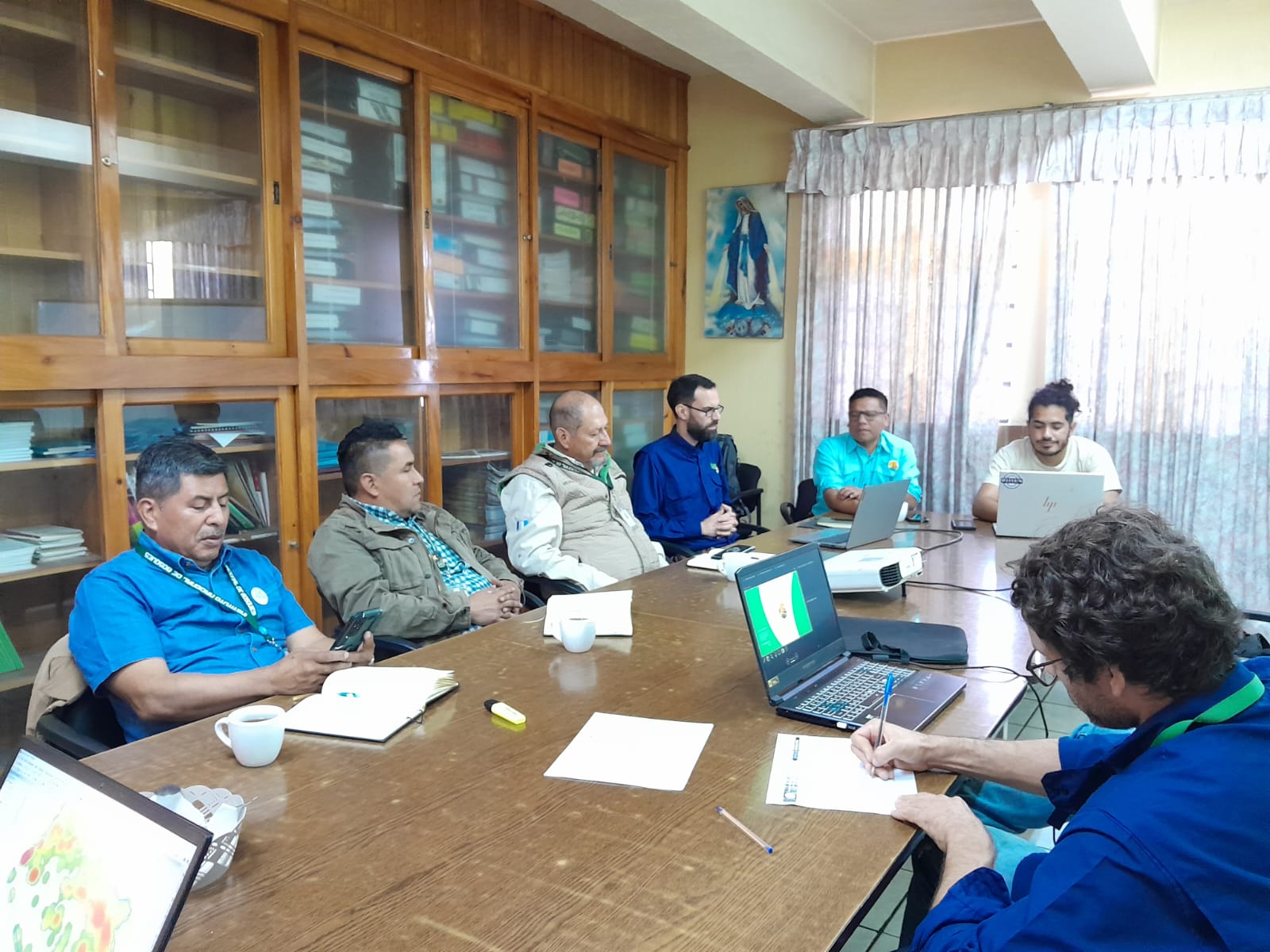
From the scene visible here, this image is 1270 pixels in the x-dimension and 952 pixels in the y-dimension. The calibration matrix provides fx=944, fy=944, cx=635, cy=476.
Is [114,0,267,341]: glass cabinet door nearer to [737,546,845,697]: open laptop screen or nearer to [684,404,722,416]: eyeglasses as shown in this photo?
[684,404,722,416]: eyeglasses

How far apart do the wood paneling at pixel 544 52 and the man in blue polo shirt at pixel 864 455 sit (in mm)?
2057

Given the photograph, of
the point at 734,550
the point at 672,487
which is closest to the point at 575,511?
the point at 734,550

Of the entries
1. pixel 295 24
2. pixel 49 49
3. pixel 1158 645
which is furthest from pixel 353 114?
pixel 1158 645

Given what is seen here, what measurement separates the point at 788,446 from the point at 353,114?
2.99m

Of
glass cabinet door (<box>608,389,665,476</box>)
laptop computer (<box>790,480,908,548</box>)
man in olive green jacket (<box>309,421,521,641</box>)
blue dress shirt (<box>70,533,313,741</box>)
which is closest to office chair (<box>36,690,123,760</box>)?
blue dress shirt (<box>70,533,313,741</box>)

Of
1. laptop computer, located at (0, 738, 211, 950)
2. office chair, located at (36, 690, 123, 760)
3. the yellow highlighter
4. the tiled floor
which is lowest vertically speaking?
the tiled floor

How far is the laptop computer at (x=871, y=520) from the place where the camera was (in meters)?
3.09

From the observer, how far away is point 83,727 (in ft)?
6.15

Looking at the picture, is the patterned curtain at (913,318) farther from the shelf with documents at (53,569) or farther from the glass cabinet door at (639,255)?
the shelf with documents at (53,569)

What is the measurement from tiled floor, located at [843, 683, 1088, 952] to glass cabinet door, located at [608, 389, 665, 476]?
239 centimetres

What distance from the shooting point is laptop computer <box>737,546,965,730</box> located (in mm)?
1699

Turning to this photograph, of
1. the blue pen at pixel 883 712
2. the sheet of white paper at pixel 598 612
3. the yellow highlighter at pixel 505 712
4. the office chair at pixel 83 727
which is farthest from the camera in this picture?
the sheet of white paper at pixel 598 612

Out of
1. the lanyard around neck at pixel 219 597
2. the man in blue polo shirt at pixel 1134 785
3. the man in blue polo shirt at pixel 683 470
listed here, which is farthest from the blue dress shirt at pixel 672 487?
the man in blue polo shirt at pixel 1134 785

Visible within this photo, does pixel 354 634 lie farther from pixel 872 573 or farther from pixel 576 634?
pixel 872 573
